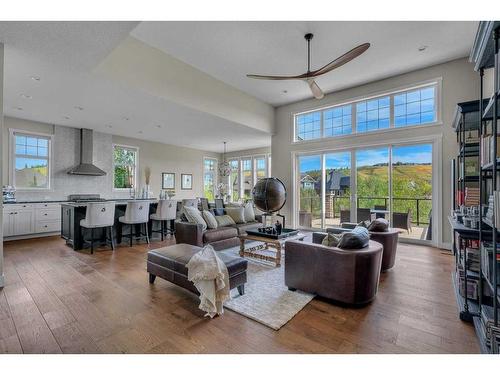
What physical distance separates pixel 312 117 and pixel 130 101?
4.62m

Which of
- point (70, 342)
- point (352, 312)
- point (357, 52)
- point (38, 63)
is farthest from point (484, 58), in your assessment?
point (38, 63)

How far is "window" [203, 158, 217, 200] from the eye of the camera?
10703 mm

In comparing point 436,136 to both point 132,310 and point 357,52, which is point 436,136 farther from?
point 132,310

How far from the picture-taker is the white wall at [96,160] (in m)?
6.25

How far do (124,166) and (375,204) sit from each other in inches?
299

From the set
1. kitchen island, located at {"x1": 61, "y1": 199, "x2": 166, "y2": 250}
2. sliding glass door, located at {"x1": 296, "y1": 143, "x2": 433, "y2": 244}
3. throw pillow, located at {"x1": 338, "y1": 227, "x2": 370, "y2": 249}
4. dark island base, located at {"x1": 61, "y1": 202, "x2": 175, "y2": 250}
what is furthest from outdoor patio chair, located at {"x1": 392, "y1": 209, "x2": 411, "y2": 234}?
kitchen island, located at {"x1": 61, "y1": 199, "x2": 166, "y2": 250}

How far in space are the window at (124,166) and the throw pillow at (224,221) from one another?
4614mm

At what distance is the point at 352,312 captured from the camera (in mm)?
2387

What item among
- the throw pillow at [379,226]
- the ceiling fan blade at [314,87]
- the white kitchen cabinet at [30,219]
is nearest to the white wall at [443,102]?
the throw pillow at [379,226]

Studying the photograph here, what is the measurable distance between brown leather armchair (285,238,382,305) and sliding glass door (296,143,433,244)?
11.0 ft

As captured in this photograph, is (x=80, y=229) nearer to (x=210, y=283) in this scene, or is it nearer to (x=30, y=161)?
(x=30, y=161)

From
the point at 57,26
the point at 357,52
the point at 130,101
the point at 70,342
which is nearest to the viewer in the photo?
the point at 70,342

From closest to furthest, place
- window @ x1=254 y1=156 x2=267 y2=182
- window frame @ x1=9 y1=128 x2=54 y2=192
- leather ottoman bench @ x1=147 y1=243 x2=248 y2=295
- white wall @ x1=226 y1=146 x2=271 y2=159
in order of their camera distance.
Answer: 1. leather ottoman bench @ x1=147 y1=243 x2=248 y2=295
2. window frame @ x1=9 y1=128 x2=54 y2=192
3. white wall @ x1=226 y1=146 x2=271 y2=159
4. window @ x1=254 y1=156 x2=267 y2=182

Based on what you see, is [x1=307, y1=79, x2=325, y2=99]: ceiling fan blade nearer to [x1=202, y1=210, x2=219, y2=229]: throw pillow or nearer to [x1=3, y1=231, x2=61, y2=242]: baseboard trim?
[x1=202, y1=210, x2=219, y2=229]: throw pillow
